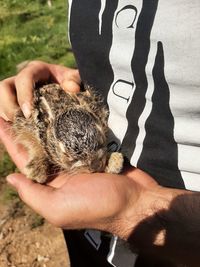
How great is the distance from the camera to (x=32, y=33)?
7852 millimetres

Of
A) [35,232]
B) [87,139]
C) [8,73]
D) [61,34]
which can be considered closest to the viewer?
[87,139]

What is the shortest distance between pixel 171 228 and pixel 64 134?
0.74 m

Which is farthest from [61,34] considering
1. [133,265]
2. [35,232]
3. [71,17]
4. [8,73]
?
[133,265]

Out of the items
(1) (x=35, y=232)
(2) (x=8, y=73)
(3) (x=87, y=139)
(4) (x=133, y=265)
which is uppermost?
(3) (x=87, y=139)

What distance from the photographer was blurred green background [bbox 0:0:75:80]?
7043mm

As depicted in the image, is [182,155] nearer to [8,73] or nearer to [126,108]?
[126,108]

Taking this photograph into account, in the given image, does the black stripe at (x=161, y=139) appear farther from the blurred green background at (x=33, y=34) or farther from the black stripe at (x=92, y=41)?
the blurred green background at (x=33, y=34)

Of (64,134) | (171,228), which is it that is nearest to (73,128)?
(64,134)

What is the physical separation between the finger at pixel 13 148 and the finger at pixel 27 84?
27 centimetres

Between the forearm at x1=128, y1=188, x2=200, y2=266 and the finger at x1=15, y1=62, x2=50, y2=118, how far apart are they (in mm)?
933

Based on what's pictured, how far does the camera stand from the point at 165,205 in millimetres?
A: 2273

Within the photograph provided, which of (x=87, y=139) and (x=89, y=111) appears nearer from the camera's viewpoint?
(x=87, y=139)

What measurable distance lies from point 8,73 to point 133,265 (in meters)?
4.51

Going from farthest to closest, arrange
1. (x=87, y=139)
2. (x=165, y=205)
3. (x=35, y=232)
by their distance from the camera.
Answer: (x=35, y=232)
(x=87, y=139)
(x=165, y=205)
